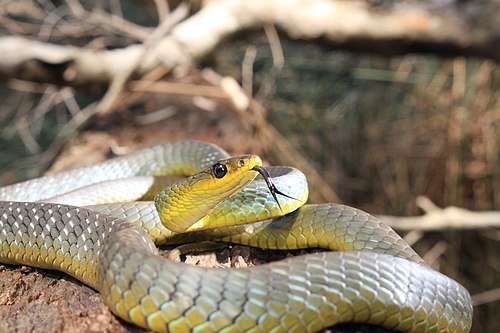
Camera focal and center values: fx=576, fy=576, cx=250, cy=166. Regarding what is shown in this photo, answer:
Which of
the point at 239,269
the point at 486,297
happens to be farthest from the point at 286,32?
the point at 239,269

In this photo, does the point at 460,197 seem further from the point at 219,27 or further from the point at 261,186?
the point at 261,186

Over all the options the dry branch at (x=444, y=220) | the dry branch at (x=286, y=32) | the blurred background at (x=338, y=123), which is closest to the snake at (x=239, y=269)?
the blurred background at (x=338, y=123)

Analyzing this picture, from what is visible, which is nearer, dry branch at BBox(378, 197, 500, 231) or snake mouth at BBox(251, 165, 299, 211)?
snake mouth at BBox(251, 165, 299, 211)

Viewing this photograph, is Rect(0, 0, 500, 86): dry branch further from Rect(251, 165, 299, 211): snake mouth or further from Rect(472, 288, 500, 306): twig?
Rect(251, 165, 299, 211): snake mouth

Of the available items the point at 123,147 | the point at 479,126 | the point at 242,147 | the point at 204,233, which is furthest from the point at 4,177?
the point at 479,126

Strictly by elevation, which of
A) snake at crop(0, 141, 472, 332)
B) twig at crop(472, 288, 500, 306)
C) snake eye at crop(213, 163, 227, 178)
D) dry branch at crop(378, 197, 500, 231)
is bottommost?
twig at crop(472, 288, 500, 306)

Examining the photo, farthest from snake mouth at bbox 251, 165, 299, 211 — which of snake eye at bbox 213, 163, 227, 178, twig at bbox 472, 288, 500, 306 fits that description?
twig at bbox 472, 288, 500, 306

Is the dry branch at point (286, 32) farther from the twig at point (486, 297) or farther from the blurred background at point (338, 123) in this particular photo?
the twig at point (486, 297)
